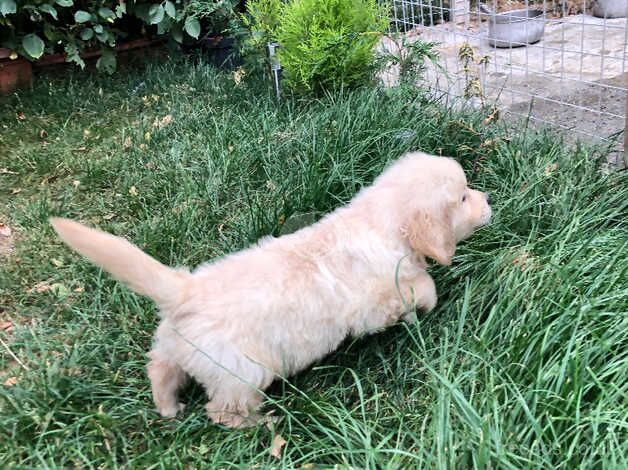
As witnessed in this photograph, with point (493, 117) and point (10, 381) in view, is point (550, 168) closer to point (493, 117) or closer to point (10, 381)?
point (493, 117)

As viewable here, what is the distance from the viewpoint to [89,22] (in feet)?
20.1

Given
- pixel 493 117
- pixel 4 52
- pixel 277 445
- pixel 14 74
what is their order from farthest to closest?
pixel 14 74 < pixel 4 52 < pixel 493 117 < pixel 277 445

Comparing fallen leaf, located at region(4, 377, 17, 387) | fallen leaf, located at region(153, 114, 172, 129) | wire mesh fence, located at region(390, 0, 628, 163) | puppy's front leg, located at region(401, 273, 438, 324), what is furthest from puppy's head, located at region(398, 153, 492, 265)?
fallen leaf, located at region(153, 114, 172, 129)

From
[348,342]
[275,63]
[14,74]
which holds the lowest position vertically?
[348,342]

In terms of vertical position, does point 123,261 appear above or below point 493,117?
above

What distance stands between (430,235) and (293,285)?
0.64m

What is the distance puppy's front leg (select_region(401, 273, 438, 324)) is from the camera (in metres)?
2.49

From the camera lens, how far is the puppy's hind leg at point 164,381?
7.61 ft

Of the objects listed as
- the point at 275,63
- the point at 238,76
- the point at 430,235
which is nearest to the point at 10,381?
the point at 430,235

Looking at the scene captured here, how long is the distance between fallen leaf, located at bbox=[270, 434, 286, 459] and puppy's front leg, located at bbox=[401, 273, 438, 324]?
29.4 inches

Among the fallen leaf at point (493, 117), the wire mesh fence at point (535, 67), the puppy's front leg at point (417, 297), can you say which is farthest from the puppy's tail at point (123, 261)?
the wire mesh fence at point (535, 67)

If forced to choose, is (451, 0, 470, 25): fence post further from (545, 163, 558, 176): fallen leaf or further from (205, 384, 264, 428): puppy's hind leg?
(205, 384, 264, 428): puppy's hind leg

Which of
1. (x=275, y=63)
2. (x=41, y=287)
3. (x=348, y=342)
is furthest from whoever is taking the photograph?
(x=275, y=63)

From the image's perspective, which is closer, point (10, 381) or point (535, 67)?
point (10, 381)
